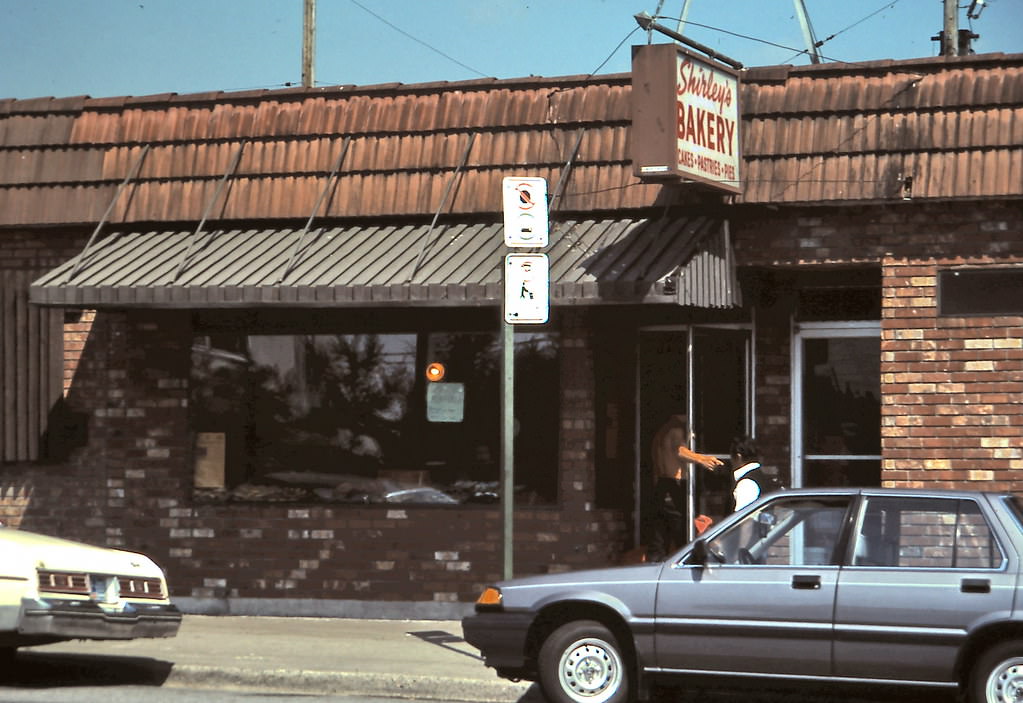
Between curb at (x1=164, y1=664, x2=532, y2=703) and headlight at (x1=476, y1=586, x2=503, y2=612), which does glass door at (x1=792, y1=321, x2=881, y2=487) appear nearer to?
curb at (x1=164, y1=664, x2=532, y2=703)

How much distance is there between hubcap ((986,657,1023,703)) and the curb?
3123 millimetres

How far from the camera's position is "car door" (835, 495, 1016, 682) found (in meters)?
9.08

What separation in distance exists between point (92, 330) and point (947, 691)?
9.21 metres

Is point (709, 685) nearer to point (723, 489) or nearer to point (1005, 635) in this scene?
point (1005, 635)

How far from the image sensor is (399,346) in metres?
14.9

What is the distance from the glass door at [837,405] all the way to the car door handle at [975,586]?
5.14 m

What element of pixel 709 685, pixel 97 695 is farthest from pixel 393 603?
pixel 709 685

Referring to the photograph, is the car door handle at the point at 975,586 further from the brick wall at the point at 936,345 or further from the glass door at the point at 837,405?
the glass door at the point at 837,405

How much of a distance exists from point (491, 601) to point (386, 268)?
14.5 feet

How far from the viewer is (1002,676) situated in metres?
8.99

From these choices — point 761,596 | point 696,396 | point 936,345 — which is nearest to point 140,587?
point 761,596

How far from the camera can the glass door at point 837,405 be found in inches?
562

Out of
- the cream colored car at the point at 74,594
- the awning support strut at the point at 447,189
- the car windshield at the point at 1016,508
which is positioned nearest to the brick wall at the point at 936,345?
the awning support strut at the point at 447,189

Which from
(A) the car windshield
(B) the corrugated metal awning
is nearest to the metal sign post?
(B) the corrugated metal awning
